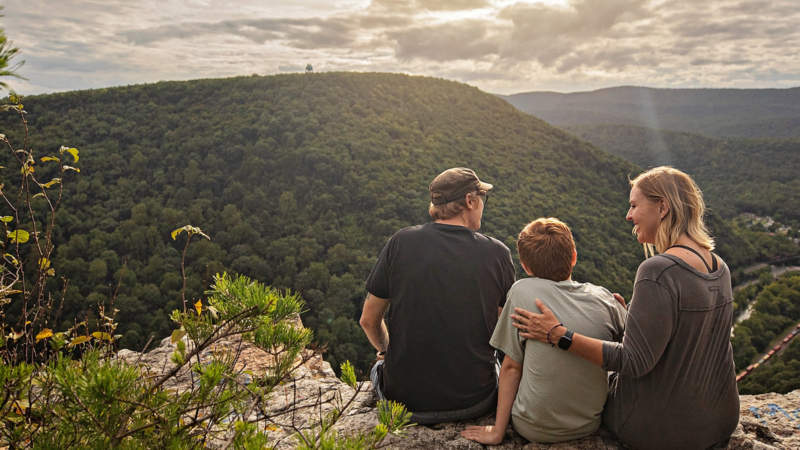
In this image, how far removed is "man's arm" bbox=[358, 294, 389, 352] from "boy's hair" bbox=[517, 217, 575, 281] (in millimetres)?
888

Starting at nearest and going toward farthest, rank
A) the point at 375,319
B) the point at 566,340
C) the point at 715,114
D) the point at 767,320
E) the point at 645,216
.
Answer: the point at 566,340, the point at 645,216, the point at 375,319, the point at 767,320, the point at 715,114

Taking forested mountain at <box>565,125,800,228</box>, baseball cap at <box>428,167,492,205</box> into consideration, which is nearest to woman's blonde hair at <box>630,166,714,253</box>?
baseball cap at <box>428,167,492,205</box>

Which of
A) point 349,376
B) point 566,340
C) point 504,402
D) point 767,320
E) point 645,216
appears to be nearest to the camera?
point 349,376

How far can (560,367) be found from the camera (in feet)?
7.08

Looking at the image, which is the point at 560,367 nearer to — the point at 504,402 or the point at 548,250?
the point at 504,402

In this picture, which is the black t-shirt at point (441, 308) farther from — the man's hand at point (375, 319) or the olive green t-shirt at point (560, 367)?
the olive green t-shirt at point (560, 367)

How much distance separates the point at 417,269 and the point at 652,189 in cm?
127

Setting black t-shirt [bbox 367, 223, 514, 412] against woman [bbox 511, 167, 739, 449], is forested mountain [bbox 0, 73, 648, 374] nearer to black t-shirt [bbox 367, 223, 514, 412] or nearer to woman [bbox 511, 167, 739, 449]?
black t-shirt [bbox 367, 223, 514, 412]

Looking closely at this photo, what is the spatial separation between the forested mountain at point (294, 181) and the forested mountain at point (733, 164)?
80.9 ft

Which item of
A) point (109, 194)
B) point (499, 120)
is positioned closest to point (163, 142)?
point (109, 194)

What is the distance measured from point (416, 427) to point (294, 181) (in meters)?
44.1

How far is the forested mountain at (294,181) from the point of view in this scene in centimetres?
2922

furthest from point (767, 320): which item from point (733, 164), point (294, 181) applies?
point (733, 164)

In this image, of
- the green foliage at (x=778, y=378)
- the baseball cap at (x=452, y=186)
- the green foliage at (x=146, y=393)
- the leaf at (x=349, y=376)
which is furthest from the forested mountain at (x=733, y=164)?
the green foliage at (x=146, y=393)
